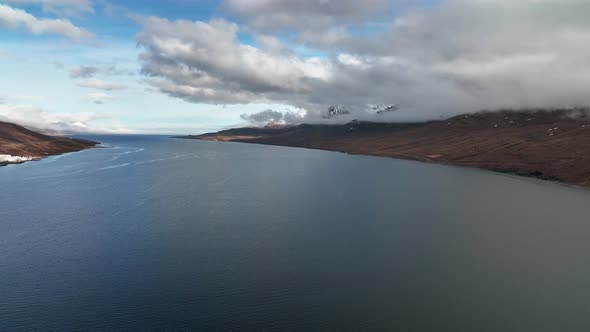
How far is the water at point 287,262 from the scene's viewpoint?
36.1 metres

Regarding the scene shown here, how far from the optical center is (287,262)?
160 ft

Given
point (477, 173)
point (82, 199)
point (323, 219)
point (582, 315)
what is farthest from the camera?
point (477, 173)

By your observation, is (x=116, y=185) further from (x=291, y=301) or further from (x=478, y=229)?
(x=478, y=229)

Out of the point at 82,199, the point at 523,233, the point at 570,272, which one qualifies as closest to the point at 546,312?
the point at 570,272

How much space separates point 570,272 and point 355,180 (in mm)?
83913

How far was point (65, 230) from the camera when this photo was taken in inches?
2420

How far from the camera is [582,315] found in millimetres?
37875

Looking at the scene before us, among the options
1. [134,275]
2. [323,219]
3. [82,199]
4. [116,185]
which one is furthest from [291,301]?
[116,185]

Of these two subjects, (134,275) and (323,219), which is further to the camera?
(323,219)

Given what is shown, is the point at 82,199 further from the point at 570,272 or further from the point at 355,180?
the point at 570,272

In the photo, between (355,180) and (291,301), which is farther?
(355,180)

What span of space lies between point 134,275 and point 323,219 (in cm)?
3804

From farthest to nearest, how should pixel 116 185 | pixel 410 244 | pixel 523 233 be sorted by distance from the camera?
pixel 116 185 < pixel 523 233 < pixel 410 244

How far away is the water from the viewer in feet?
119
